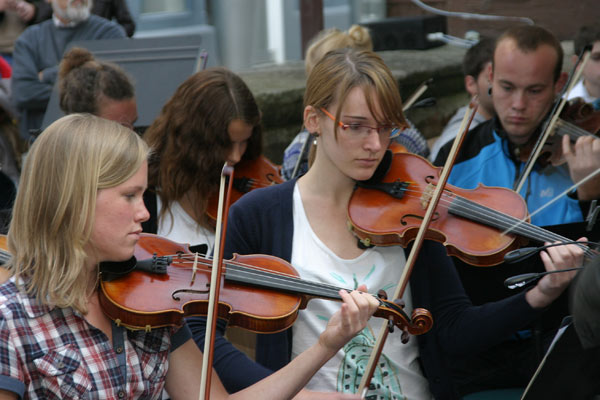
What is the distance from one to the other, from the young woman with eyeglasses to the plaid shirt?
1.04 feet

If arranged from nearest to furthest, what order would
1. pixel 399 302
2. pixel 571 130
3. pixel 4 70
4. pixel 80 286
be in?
pixel 80 286 → pixel 399 302 → pixel 571 130 → pixel 4 70

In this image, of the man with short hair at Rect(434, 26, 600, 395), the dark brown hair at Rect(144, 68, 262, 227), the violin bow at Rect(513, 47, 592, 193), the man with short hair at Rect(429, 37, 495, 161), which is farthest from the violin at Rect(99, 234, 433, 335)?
the man with short hair at Rect(429, 37, 495, 161)

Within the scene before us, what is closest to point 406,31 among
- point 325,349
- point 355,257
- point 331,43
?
point 331,43

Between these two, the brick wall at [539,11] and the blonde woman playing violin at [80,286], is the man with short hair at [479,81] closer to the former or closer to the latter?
the brick wall at [539,11]

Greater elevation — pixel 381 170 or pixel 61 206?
pixel 61 206

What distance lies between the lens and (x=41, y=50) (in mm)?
4184

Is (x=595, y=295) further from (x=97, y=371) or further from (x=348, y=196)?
(x=348, y=196)

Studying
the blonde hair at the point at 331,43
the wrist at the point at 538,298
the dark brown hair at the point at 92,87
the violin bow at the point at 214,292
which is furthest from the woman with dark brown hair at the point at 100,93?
the wrist at the point at 538,298

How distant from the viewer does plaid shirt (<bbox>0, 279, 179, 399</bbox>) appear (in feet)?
4.81

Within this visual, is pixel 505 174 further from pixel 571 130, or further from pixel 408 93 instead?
pixel 408 93

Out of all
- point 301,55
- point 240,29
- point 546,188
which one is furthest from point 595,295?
point 240,29

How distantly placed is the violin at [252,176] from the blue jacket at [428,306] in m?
0.75

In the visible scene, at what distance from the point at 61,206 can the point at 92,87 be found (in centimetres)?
141

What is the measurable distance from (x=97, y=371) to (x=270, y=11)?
4569mm
